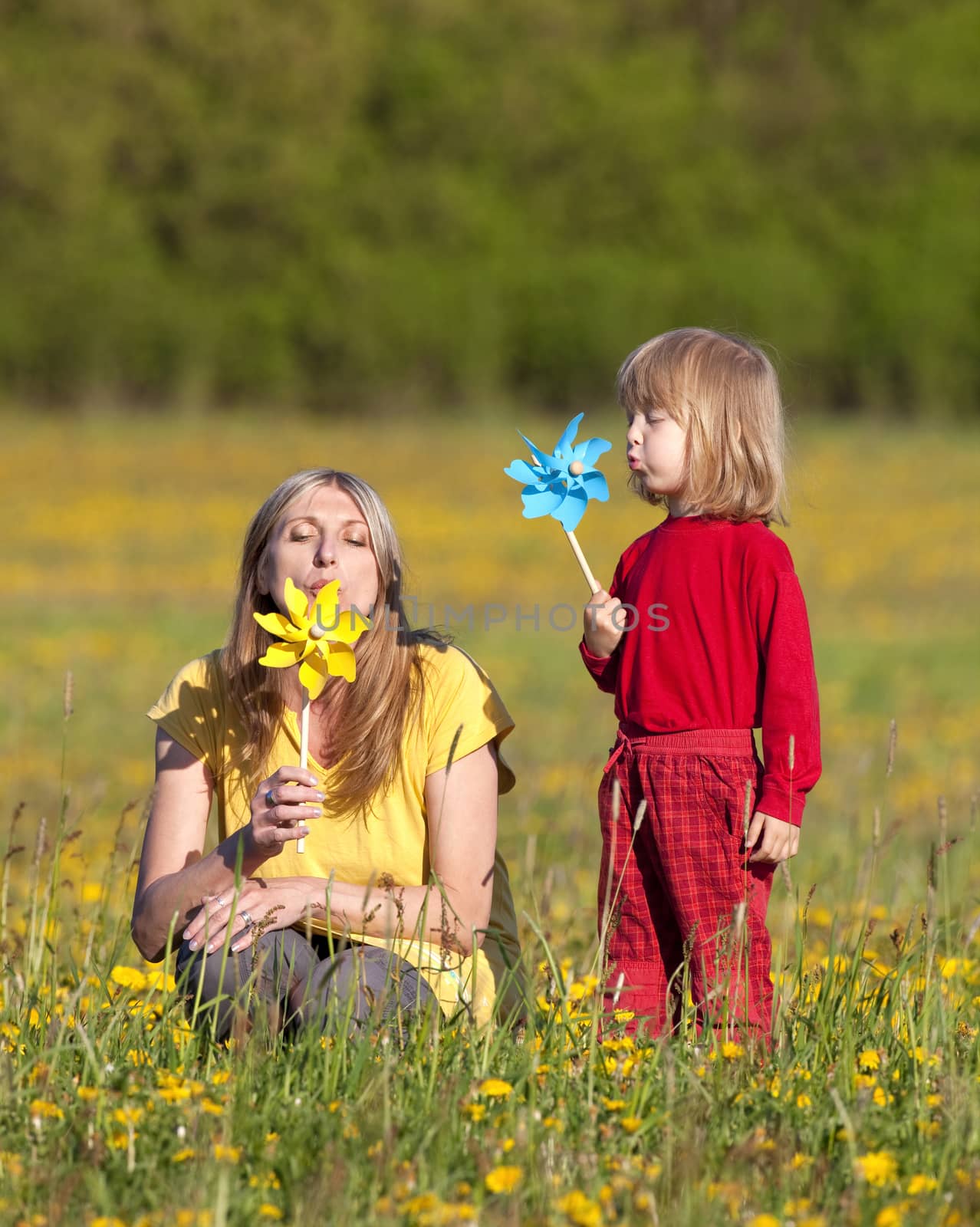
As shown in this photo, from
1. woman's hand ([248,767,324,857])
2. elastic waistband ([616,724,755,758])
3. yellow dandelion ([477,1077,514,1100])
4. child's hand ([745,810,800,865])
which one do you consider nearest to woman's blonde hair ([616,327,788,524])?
elastic waistband ([616,724,755,758])

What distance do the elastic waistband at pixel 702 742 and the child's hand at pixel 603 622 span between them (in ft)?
0.65

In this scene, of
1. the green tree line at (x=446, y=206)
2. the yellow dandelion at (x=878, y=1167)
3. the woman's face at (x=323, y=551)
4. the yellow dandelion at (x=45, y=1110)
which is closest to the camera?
the yellow dandelion at (x=878, y=1167)

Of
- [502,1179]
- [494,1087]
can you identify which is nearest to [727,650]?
[494,1087]

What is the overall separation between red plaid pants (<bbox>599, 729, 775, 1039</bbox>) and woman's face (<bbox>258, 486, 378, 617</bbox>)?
1.98 feet

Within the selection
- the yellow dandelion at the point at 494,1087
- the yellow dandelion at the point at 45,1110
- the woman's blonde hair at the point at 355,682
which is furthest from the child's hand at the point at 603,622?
the yellow dandelion at the point at 45,1110

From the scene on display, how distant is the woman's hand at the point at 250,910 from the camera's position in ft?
9.85

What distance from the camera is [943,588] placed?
56.7ft

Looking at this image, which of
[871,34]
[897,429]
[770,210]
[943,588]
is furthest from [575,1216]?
[871,34]

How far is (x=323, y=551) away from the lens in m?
3.20

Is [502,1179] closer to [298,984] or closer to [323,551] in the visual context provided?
[298,984]

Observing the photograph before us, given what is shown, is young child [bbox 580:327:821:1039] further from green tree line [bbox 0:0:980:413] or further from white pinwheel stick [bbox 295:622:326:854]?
green tree line [bbox 0:0:980:413]

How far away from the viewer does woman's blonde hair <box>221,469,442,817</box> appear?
3.25 metres

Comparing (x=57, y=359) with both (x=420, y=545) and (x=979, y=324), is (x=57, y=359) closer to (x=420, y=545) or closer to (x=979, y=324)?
(x=420, y=545)

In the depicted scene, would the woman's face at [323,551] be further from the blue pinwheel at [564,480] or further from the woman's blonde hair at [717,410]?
the woman's blonde hair at [717,410]
